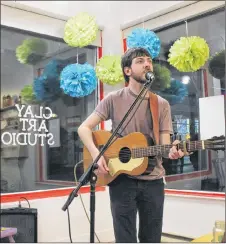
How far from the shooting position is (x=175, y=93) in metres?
1.36

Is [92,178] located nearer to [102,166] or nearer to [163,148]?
[102,166]

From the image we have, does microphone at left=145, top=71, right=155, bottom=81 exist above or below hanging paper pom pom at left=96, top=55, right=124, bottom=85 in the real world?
below

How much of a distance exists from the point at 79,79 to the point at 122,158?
0.42m

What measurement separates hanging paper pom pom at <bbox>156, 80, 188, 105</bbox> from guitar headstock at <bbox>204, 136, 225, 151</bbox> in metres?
0.24

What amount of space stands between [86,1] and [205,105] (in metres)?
0.78

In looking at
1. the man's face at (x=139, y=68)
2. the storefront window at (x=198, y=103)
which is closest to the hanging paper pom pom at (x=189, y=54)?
the storefront window at (x=198, y=103)

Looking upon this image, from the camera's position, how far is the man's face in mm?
1289

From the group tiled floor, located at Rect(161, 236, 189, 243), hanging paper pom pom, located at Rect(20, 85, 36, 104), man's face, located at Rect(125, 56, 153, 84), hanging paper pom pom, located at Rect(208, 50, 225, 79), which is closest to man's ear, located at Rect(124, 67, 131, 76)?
man's face, located at Rect(125, 56, 153, 84)

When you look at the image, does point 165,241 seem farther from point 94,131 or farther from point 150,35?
point 150,35

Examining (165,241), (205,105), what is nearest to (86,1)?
(205,105)

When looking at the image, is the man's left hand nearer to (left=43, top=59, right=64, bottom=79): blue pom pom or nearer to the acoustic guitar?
the acoustic guitar

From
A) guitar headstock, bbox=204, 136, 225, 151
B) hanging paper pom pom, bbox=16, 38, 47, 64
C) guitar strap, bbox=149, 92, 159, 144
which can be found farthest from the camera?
hanging paper pom pom, bbox=16, 38, 47, 64

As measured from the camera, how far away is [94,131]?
136 cm

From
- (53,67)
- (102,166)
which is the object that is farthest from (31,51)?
(102,166)
